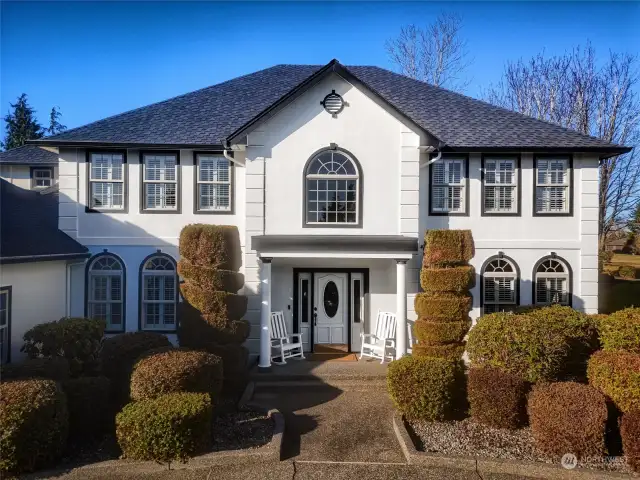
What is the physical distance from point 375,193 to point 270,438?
22.4 ft

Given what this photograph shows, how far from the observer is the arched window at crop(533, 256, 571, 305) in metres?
12.5

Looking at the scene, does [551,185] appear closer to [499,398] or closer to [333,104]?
[333,104]

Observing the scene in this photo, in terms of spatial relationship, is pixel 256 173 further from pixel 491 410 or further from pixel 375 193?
pixel 491 410

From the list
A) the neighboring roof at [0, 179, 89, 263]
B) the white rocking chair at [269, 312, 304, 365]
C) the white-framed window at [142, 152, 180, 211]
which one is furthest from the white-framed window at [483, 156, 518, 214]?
the neighboring roof at [0, 179, 89, 263]

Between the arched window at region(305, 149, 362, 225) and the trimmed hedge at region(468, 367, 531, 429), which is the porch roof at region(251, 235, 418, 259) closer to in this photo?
the arched window at region(305, 149, 362, 225)

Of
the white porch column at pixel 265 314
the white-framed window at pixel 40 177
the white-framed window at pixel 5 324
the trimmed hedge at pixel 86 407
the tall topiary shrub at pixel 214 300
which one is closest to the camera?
the trimmed hedge at pixel 86 407

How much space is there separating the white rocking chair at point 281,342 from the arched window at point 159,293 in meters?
2.96

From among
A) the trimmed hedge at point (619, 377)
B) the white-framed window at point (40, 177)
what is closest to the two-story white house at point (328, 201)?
the trimmed hedge at point (619, 377)

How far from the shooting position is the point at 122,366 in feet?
29.2

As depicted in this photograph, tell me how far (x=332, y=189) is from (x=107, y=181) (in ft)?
21.6

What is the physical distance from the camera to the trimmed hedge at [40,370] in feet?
26.2

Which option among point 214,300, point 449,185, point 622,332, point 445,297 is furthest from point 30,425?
point 449,185

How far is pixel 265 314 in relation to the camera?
1124 cm

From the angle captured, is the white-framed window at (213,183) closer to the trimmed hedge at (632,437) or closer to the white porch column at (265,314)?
the white porch column at (265,314)
